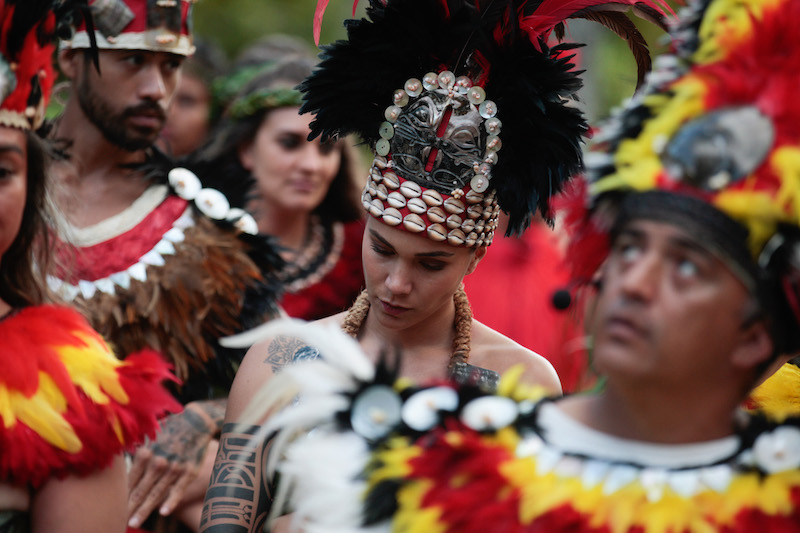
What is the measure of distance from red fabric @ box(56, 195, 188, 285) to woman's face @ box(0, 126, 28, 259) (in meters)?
1.21

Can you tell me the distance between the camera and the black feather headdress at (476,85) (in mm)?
3121

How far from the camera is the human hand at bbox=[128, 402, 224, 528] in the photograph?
13.1 feet

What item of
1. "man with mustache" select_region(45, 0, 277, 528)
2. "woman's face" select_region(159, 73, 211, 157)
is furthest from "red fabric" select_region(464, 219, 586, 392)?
"man with mustache" select_region(45, 0, 277, 528)

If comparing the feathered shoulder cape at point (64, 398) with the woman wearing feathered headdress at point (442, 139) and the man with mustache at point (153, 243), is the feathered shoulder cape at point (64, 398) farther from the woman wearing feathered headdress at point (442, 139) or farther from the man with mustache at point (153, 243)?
the man with mustache at point (153, 243)

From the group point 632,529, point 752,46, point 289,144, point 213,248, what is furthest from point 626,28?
point 289,144

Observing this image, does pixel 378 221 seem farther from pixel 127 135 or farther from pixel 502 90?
pixel 127 135

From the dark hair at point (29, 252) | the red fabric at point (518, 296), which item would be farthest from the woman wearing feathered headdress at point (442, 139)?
the red fabric at point (518, 296)

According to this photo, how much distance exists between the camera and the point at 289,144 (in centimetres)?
570

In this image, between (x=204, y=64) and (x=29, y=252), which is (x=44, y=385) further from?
(x=204, y=64)

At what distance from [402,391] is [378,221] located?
103 cm

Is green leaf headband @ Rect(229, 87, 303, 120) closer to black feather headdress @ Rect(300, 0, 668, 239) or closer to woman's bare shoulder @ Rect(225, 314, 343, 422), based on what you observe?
black feather headdress @ Rect(300, 0, 668, 239)

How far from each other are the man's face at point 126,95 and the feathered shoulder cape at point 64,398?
1.69 m

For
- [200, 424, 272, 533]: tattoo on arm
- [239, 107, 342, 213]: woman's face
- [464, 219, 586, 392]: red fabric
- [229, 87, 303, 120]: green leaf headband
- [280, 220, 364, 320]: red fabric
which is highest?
[229, 87, 303, 120]: green leaf headband

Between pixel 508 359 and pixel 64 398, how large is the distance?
4.38ft
